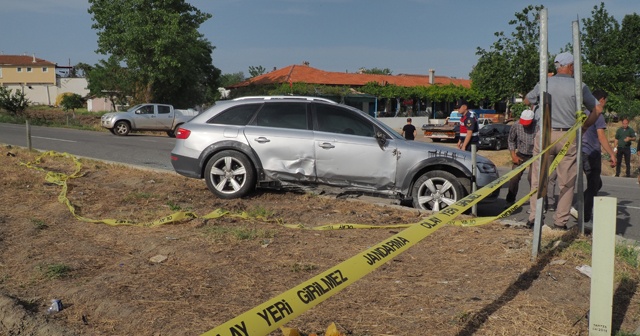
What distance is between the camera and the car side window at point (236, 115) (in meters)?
8.74

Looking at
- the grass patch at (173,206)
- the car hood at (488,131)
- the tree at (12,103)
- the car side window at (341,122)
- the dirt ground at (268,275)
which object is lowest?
the dirt ground at (268,275)

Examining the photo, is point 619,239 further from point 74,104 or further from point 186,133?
point 74,104

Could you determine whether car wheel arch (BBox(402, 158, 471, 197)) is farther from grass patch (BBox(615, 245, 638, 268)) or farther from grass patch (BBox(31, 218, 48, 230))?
grass patch (BBox(31, 218, 48, 230))

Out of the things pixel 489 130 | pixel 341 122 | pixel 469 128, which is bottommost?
pixel 489 130

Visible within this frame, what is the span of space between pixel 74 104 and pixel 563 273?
66240 mm

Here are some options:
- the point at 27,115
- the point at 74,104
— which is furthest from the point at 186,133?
the point at 74,104

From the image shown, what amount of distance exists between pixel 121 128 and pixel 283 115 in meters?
22.2

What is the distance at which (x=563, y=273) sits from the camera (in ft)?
15.6

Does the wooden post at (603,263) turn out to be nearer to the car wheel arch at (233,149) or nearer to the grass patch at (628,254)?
the grass patch at (628,254)

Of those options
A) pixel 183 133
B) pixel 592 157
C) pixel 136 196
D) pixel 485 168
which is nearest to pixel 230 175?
pixel 183 133

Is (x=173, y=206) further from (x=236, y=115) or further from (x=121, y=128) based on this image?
(x=121, y=128)

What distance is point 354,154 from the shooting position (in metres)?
8.08

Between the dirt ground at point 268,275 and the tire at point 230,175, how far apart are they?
0.85 meters

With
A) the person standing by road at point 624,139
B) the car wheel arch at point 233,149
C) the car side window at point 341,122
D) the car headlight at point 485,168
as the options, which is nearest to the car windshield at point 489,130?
the person standing by road at point 624,139
